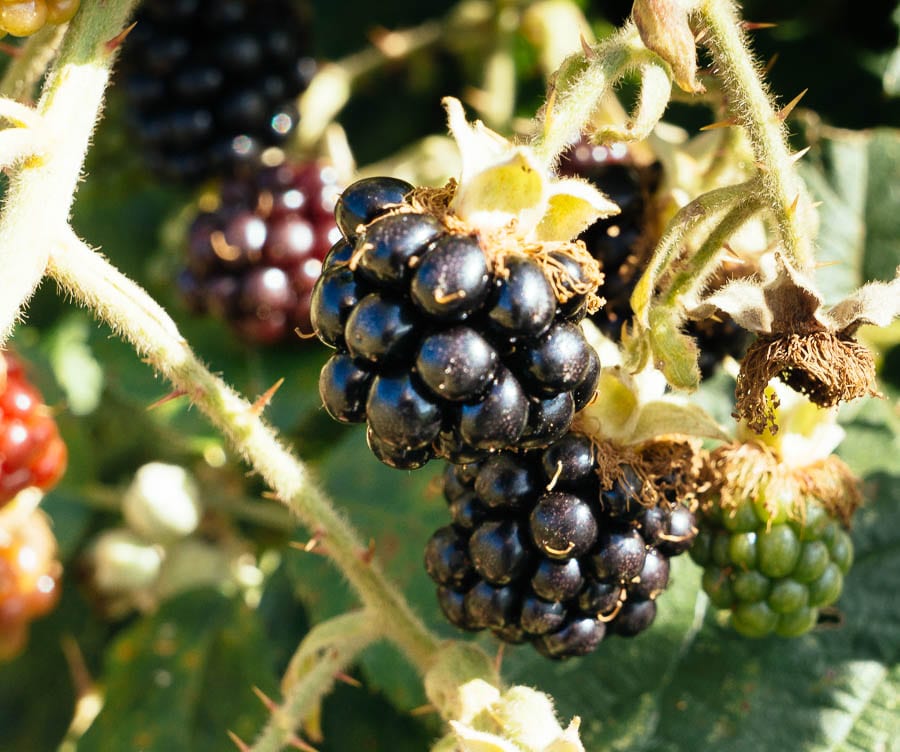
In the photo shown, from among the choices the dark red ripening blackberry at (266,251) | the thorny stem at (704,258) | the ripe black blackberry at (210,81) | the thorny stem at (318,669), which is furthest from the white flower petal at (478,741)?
the ripe black blackberry at (210,81)

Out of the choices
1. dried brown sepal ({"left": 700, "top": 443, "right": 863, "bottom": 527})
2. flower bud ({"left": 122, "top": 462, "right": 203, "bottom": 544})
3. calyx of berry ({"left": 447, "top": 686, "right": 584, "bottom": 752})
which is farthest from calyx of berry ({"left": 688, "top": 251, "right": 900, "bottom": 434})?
flower bud ({"left": 122, "top": 462, "right": 203, "bottom": 544})

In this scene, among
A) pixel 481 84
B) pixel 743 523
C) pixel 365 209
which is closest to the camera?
pixel 365 209

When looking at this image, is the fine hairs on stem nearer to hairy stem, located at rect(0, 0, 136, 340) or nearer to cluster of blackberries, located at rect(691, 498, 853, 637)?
hairy stem, located at rect(0, 0, 136, 340)

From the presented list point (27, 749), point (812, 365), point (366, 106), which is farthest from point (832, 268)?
point (27, 749)

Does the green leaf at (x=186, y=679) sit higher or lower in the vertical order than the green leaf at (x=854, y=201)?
lower

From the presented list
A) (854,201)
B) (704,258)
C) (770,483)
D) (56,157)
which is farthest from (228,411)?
(854,201)

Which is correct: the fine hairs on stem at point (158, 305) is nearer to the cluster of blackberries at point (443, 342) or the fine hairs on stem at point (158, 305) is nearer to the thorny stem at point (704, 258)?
the thorny stem at point (704, 258)

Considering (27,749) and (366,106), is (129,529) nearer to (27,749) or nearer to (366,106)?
(27,749)

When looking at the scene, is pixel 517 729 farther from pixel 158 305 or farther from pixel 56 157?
pixel 56 157
